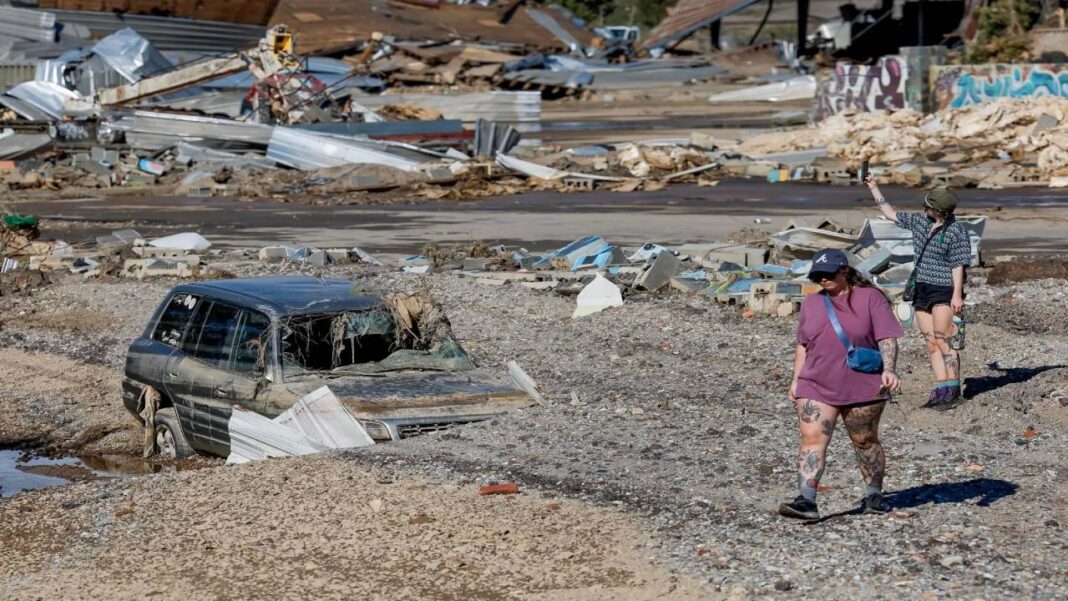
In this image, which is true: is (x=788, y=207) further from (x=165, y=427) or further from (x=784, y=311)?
(x=165, y=427)

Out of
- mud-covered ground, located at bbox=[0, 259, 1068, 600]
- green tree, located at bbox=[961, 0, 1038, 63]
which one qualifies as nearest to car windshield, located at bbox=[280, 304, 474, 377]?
mud-covered ground, located at bbox=[0, 259, 1068, 600]

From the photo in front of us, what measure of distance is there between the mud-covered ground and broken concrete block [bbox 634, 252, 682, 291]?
439 centimetres

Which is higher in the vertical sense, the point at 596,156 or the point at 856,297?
the point at 856,297

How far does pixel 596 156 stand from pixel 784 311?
21.0m

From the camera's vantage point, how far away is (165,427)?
11.5 meters

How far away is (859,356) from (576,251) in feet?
40.0

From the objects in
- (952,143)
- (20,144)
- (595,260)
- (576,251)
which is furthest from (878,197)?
(20,144)

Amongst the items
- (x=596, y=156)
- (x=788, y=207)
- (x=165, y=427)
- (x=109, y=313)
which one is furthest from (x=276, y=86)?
(x=165, y=427)

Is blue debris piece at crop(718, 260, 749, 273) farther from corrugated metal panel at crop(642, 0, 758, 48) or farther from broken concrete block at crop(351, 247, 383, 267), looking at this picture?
corrugated metal panel at crop(642, 0, 758, 48)

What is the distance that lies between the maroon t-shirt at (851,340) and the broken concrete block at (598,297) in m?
9.11

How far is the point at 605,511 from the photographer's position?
28.0ft

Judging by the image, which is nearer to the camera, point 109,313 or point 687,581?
point 687,581

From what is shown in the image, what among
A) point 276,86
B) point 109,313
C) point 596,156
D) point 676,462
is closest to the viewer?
point 676,462

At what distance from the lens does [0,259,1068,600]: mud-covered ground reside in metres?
7.48
